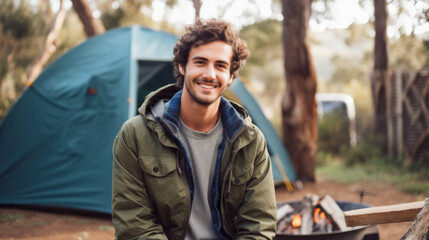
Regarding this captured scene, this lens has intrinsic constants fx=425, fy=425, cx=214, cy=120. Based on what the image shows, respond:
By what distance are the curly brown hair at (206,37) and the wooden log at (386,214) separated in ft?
3.60

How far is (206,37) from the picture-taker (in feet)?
7.19

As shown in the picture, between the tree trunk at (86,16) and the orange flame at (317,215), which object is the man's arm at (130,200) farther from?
the tree trunk at (86,16)

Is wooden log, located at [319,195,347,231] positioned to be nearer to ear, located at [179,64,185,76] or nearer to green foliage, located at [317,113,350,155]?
ear, located at [179,64,185,76]

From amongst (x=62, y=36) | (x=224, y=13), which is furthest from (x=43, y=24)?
(x=224, y=13)

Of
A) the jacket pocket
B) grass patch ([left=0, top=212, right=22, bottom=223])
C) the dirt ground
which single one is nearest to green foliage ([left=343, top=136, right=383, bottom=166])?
the dirt ground

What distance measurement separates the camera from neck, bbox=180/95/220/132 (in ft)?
7.22

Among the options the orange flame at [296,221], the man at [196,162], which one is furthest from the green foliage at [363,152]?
the man at [196,162]

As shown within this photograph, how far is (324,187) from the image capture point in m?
6.69

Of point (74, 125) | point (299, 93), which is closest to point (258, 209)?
point (74, 125)

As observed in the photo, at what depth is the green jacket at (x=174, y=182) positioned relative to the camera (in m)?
2.05

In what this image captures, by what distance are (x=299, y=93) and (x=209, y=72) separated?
4753mm

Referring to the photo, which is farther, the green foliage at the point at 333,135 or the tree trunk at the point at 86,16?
the green foliage at the point at 333,135

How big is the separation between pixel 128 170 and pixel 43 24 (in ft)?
51.4

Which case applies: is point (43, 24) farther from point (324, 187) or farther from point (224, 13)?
point (324, 187)
